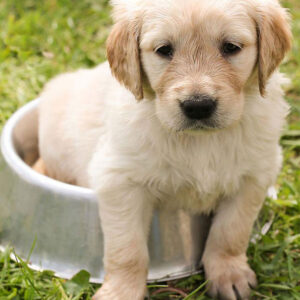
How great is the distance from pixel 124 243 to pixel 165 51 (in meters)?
0.99

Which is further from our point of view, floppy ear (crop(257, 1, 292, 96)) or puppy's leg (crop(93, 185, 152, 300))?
puppy's leg (crop(93, 185, 152, 300))

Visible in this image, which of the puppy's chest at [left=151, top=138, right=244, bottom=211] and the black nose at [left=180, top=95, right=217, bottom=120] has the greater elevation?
the black nose at [left=180, top=95, right=217, bottom=120]

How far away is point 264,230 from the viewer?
3.39m

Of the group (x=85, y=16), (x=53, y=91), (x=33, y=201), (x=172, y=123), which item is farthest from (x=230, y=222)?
(x=85, y=16)

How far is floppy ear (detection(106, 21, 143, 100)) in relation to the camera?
2.58m

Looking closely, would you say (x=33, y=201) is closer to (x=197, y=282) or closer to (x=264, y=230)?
(x=197, y=282)

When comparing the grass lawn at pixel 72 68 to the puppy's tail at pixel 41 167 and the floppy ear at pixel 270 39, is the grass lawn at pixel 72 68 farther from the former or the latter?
the floppy ear at pixel 270 39

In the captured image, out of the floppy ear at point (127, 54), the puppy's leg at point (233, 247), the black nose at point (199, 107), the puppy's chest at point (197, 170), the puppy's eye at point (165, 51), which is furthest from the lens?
the puppy's leg at point (233, 247)

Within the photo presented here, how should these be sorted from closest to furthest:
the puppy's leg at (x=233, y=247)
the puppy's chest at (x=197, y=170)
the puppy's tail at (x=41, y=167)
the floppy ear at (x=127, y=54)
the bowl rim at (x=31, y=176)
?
the floppy ear at (x=127, y=54) → the puppy's chest at (x=197, y=170) → the puppy's leg at (x=233, y=247) → the bowl rim at (x=31, y=176) → the puppy's tail at (x=41, y=167)

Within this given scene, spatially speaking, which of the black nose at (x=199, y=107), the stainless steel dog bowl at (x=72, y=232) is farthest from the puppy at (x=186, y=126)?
the stainless steel dog bowl at (x=72, y=232)

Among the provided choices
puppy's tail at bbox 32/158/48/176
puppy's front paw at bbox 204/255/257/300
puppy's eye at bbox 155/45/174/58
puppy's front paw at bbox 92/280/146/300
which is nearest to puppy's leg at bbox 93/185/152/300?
puppy's front paw at bbox 92/280/146/300

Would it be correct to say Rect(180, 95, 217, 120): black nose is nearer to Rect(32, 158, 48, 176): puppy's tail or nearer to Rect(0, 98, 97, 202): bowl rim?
Rect(0, 98, 97, 202): bowl rim

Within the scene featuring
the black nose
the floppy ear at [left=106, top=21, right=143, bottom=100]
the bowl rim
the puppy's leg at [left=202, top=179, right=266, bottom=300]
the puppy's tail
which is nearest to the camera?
the black nose

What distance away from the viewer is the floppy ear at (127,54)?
258cm
